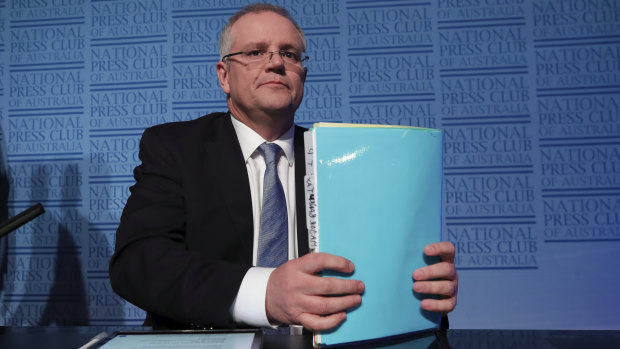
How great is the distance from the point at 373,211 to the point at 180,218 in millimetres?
→ 496

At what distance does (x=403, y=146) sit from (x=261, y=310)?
0.87 ft

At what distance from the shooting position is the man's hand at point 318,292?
18.1 inches

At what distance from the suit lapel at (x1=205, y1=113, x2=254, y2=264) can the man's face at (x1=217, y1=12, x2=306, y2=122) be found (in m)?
0.11

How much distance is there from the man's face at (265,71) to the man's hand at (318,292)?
0.54m

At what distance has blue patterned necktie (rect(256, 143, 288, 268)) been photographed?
89cm

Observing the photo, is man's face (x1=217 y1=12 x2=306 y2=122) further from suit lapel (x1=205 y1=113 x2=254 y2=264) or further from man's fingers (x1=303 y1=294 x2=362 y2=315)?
man's fingers (x1=303 y1=294 x2=362 y2=315)

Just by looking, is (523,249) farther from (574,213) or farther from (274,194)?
(274,194)

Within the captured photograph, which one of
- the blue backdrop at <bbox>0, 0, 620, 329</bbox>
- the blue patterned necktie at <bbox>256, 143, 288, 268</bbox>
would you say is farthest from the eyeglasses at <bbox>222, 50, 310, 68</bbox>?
the blue backdrop at <bbox>0, 0, 620, 329</bbox>

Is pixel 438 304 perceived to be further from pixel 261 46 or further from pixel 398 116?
pixel 398 116

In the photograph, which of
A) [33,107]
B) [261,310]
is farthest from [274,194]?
[33,107]

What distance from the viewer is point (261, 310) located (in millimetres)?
560

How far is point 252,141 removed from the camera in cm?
101

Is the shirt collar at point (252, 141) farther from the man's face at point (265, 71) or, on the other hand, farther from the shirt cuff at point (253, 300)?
the shirt cuff at point (253, 300)

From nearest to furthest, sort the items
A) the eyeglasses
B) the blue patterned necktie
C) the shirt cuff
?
the shirt cuff < the blue patterned necktie < the eyeglasses
